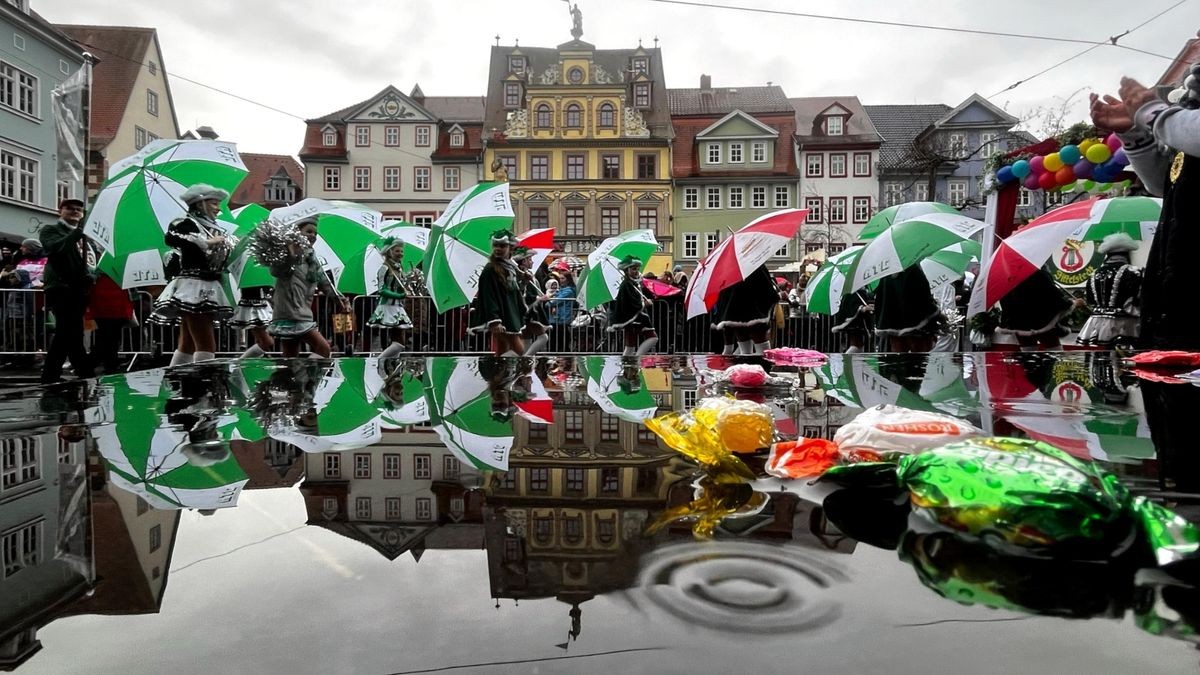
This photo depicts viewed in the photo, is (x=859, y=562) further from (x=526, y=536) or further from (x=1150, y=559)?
(x=526, y=536)

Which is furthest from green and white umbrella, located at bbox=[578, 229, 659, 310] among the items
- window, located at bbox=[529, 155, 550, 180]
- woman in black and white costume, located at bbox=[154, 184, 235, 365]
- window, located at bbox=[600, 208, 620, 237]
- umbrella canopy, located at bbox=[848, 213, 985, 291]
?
window, located at bbox=[529, 155, 550, 180]

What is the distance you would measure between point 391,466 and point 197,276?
6.87m

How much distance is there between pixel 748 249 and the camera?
8867 millimetres

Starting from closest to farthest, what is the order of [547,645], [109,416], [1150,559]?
[547,645] → [1150,559] → [109,416]

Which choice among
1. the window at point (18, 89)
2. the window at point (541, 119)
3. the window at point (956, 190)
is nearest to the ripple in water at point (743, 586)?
the window at point (18, 89)

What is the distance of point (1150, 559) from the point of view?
3.19 feet

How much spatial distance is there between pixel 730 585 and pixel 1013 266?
746cm

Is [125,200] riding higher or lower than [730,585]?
higher

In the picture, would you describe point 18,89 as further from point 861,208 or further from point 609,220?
point 861,208

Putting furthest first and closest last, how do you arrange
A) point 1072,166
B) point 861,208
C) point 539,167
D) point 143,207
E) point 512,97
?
point 512,97 < point 539,167 < point 861,208 < point 1072,166 < point 143,207

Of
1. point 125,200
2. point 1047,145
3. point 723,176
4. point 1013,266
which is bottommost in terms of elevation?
point 1013,266

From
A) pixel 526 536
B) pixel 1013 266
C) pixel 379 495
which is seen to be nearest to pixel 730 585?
pixel 526 536

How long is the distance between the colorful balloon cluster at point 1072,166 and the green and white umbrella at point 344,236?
8.59 meters

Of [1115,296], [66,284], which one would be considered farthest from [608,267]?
[66,284]
